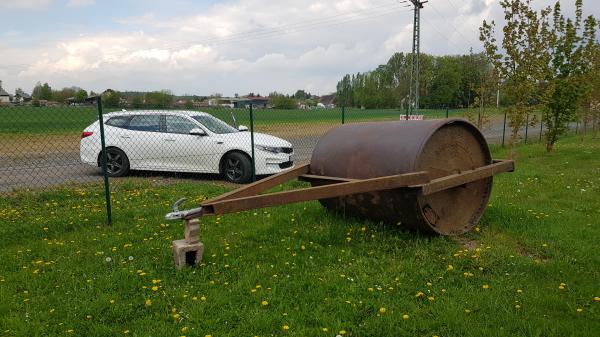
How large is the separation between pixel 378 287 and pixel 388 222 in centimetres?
146

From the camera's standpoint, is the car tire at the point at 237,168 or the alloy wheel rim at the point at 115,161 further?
the alloy wheel rim at the point at 115,161

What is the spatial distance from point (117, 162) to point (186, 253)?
7.31 meters

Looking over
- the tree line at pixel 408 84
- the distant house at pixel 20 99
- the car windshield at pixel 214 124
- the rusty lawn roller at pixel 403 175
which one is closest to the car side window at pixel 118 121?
the car windshield at pixel 214 124

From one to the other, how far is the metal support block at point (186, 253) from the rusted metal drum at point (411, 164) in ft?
6.01

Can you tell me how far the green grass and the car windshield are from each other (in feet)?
14.0

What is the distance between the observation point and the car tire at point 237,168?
10156 mm

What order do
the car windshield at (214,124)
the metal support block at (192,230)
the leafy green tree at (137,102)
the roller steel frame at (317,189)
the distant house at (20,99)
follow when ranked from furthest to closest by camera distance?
1. the car windshield at (214,124)
2. the leafy green tree at (137,102)
3. the distant house at (20,99)
4. the metal support block at (192,230)
5. the roller steel frame at (317,189)

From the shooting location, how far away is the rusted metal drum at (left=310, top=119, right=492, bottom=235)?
511 centimetres

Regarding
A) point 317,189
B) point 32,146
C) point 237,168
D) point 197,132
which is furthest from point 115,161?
point 317,189

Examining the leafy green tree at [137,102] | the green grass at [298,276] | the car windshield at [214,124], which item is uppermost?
the leafy green tree at [137,102]

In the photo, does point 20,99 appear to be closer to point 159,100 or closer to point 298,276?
point 159,100

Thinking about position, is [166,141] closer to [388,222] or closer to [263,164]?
[263,164]

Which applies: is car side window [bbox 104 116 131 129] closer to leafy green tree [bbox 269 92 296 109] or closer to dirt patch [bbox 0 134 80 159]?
dirt patch [bbox 0 134 80 159]

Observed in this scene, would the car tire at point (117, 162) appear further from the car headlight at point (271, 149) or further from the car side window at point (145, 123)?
the car headlight at point (271, 149)
